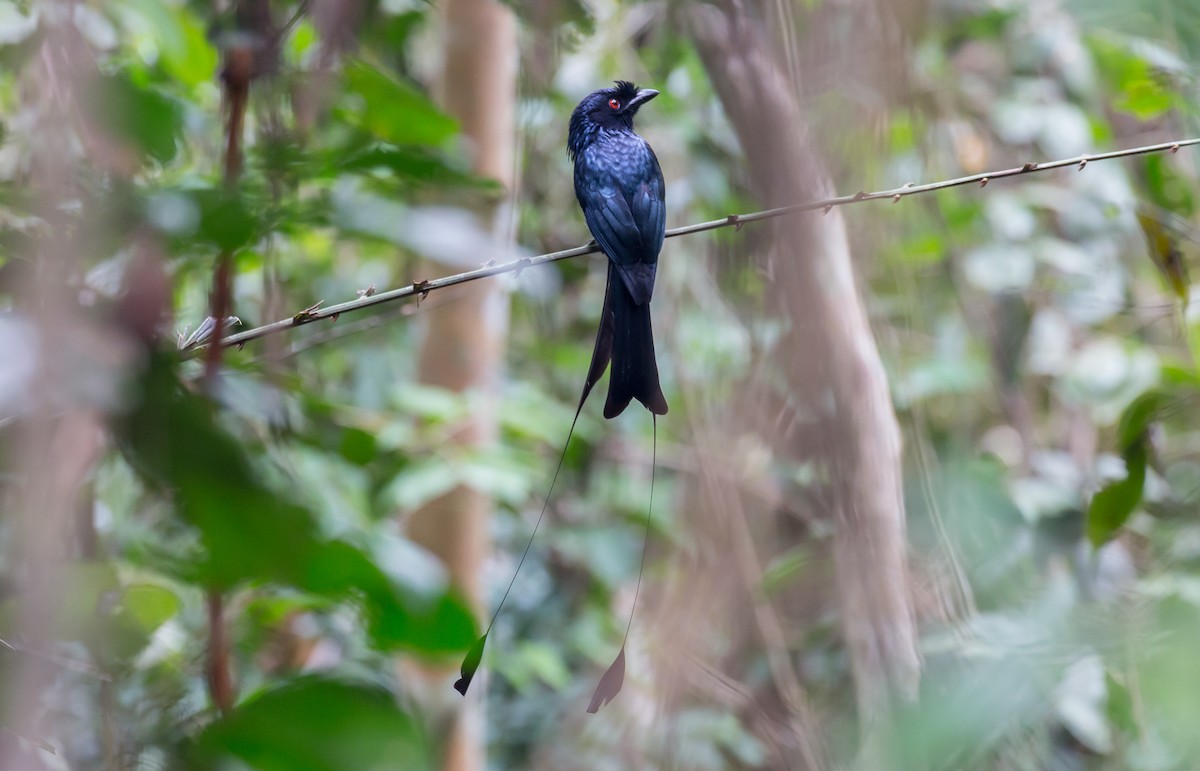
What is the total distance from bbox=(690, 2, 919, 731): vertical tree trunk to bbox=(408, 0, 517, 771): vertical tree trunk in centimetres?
69

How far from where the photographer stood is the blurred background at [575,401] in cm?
66

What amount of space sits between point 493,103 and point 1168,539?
1.68m

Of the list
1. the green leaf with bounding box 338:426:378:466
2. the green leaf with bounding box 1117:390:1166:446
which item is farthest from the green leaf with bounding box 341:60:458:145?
the green leaf with bounding box 1117:390:1166:446

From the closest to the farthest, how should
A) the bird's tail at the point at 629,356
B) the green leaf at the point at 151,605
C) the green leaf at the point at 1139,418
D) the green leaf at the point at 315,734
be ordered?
the green leaf at the point at 315,734 < the bird's tail at the point at 629,356 < the green leaf at the point at 151,605 < the green leaf at the point at 1139,418

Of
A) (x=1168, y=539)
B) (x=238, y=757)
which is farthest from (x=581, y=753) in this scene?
(x=238, y=757)

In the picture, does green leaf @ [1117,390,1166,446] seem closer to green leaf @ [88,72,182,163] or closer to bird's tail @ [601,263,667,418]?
bird's tail @ [601,263,667,418]

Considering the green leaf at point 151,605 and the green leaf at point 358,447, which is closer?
the green leaf at point 151,605

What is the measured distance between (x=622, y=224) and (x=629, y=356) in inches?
17.3

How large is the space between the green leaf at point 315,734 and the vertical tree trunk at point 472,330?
129cm

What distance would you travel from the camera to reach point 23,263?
2.18 feet

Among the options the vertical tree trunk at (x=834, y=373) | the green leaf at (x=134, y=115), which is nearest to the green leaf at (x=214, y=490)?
the green leaf at (x=134, y=115)

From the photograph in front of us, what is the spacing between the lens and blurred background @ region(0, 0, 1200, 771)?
66 centimetres

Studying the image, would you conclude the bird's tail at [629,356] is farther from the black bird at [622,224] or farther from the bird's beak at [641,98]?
the bird's beak at [641,98]

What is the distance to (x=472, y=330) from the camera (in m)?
2.23
